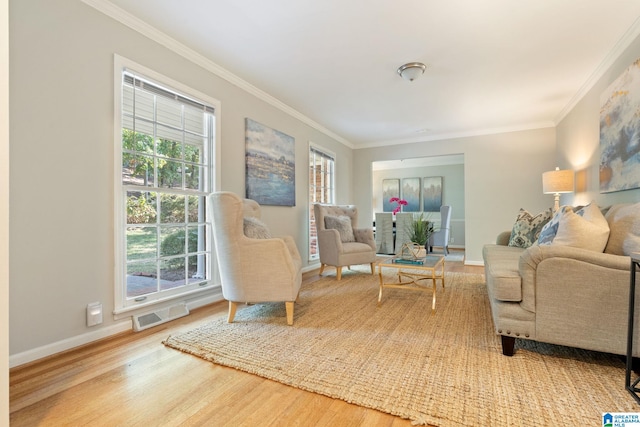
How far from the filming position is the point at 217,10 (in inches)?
84.0

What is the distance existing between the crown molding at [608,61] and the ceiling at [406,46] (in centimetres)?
1

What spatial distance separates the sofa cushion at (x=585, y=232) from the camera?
176cm

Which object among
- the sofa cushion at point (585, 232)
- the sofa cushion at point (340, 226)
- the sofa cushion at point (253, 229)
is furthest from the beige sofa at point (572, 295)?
the sofa cushion at point (340, 226)

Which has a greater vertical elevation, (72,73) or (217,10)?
(217,10)

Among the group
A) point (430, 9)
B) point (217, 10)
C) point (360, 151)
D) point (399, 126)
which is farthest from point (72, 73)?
point (360, 151)

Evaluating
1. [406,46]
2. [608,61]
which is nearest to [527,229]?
[608,61]

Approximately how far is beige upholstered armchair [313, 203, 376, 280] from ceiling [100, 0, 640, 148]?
155 cm

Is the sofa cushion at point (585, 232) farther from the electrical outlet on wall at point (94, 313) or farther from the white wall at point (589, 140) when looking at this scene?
the electrical outlet on wall at point (94, 313)

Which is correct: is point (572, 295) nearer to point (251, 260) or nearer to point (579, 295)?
point (579, 295)

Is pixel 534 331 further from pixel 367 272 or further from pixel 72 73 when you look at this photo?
pixel 72 73

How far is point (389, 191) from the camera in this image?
27.7 ft

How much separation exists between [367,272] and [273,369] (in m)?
2.88

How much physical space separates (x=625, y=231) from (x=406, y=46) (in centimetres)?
208

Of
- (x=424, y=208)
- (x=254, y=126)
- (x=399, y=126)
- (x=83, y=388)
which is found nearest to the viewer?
(x=83, y=388)
